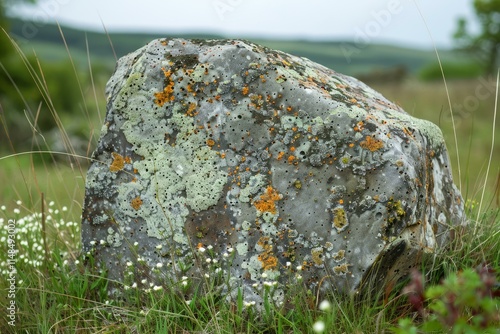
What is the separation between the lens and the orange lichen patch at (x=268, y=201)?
3973 mm

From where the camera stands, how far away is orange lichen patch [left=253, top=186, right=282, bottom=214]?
3.97 metres

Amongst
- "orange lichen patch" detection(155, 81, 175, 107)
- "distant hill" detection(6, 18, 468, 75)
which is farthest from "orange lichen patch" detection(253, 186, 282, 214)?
"distant hill" detection(6, 18, 468, 75)

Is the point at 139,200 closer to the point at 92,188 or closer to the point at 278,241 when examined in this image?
the point at 92,188

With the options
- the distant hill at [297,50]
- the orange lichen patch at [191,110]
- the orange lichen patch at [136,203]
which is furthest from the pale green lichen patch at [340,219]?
the distant hill at [297,50]

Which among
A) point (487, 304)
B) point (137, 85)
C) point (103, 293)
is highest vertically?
point (137, 85)

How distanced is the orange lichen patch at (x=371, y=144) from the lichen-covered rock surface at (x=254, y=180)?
13 mm

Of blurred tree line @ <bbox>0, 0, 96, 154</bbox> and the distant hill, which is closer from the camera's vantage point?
blurred tree line @ <bbox>0, 0, 96, 154</bbox>

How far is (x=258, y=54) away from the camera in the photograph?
422 cm

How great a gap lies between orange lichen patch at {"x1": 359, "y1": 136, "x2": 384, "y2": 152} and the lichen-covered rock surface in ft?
0.04

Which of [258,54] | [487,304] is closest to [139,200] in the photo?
[258,54]

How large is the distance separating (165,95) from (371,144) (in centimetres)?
152

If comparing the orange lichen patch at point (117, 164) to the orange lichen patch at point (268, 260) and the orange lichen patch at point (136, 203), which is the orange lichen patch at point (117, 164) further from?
the orange lichen patch at point (268, 260)

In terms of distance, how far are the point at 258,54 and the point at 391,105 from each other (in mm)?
1303

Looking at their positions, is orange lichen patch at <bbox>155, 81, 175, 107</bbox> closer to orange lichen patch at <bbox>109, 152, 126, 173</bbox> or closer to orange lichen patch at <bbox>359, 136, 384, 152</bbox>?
orange lichen patch at <bbox>109, 152, 126, 173</bbox>
